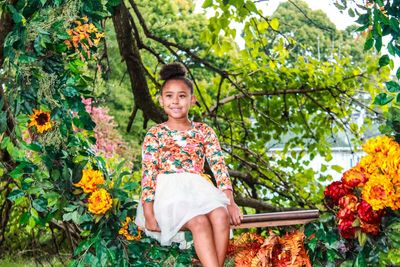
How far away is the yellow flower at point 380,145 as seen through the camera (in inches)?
107

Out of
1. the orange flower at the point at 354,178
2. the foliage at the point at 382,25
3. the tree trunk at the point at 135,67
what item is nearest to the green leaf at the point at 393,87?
the foliage at the point at 382,25

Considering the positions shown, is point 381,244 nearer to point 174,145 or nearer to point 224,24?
point 174,145

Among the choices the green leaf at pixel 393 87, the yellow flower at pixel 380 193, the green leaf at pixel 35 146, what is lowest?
the yellow flower at pixel 380 193

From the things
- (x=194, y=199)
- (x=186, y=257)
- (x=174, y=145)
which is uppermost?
(x=174, y=145)

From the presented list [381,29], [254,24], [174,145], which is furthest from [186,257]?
[254,24]

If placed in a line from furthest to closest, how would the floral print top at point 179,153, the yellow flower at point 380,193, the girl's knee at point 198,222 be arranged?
the floral print top at point 179,153 → the girl's knee at point 198,222 → the yellow flower at point 380,193

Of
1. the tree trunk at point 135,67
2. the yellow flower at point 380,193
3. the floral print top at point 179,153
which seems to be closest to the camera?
the yellow flower at point 380,193

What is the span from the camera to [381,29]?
2.89 meters

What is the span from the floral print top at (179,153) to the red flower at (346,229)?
0.50m

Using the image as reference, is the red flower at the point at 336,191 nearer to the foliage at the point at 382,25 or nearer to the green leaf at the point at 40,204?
the foliage at the point at 382,25

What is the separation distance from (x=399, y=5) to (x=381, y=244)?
0.94m

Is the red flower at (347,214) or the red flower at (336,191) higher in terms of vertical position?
the red flower at (336,191)

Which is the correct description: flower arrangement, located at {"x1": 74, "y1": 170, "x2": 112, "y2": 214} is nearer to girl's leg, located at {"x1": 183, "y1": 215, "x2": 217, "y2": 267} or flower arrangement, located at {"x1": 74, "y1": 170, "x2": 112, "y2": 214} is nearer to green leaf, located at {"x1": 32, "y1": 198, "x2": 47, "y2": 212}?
green leaf, located at {"x1": 32, "y1": 198, "x2": 47, "y2": 212}

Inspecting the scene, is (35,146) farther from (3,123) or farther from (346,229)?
(346,229)
